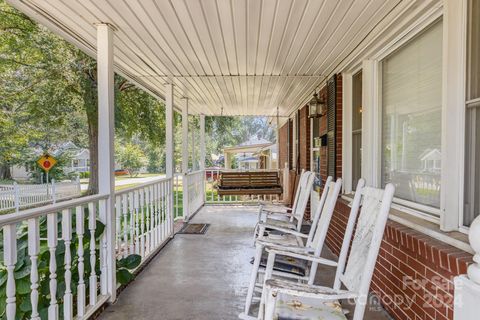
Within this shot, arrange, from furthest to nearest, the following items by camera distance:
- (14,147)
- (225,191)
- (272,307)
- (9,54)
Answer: (14,147)
(9,54)
(225,191)
(272,307)

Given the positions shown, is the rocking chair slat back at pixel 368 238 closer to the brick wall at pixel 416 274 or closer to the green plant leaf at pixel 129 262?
the brick wall at pixel 416 274

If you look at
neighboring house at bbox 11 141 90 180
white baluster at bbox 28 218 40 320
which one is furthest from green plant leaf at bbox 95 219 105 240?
neighboring house at bbox 11 141 90 180

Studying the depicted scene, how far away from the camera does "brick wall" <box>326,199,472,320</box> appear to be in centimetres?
172

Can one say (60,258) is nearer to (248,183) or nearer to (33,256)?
(33,256)

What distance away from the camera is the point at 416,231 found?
7.07 ft

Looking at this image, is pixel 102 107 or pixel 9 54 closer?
pixel 102 107

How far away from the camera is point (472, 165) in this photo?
1.81 metres

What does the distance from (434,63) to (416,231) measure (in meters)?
1.12

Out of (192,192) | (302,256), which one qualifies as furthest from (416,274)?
(192,192)

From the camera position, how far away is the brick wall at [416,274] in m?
1.72

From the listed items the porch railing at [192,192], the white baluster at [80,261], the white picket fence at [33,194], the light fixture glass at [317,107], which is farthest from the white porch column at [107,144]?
the white picket fence at [33,194]

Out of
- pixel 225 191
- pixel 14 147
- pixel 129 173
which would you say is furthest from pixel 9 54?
pixel 129 173

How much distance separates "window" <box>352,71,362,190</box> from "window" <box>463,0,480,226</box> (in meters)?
1.81

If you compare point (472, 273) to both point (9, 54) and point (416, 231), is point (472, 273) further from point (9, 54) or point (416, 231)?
point (9, 54)
